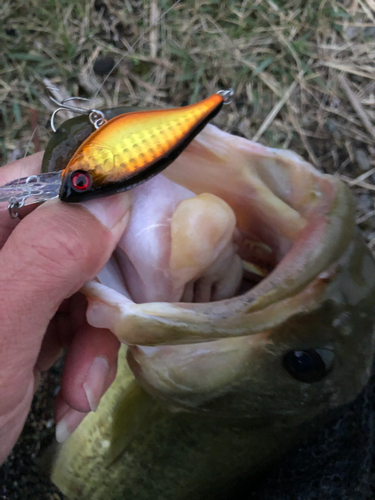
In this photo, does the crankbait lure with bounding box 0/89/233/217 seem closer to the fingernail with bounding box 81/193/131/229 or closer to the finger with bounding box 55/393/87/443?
the fingernail with bounding box 81/193/131/229

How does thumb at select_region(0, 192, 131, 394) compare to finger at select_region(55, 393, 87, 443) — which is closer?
thumb at select_region(0, 192, 131, 394)

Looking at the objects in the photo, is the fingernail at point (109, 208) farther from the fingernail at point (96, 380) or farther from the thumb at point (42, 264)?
the fingernail at point (96, 380)

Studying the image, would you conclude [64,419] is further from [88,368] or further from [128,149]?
[128,149]

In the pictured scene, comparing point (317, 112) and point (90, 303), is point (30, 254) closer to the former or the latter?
point (90, 303)

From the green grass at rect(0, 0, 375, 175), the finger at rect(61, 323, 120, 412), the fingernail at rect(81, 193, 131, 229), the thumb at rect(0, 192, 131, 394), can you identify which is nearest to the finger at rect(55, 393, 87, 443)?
the finger at rect(61, 323, 120, 412)

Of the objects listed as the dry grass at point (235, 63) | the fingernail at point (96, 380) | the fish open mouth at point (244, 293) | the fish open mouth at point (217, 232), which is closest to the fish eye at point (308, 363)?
the fish open mouth at point (244, 293)

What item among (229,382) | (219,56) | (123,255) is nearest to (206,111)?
(123,255)
